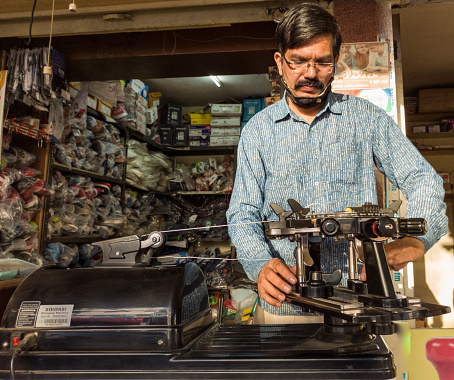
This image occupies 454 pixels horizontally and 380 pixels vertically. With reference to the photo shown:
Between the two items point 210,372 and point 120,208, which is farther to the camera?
point 120,208

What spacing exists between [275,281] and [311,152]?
0.63 m

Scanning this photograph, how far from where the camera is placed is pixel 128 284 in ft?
3.32

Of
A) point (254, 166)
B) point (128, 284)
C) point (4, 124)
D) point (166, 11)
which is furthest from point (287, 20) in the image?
point (4, 124)

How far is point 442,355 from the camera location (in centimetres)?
115

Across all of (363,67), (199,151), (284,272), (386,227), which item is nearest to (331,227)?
(386,227)

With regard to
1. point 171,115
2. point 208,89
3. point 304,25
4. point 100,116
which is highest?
point 208,89

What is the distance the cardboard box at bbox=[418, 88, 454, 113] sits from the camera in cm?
458

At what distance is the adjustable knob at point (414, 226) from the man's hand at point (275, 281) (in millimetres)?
296

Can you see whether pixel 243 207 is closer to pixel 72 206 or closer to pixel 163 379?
pixel 163 379

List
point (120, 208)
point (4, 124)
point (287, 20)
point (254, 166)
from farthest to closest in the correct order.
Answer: point (120, 208) → point (4, 124) → point (254, 166) → point (287, 20)

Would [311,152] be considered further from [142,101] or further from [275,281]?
[142,101]

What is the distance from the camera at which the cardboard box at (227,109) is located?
17.9 ft

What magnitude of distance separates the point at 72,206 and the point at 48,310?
2820 millimetres

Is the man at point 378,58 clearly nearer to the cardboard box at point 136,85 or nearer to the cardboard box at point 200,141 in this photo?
the cardboard box at point 136,85
